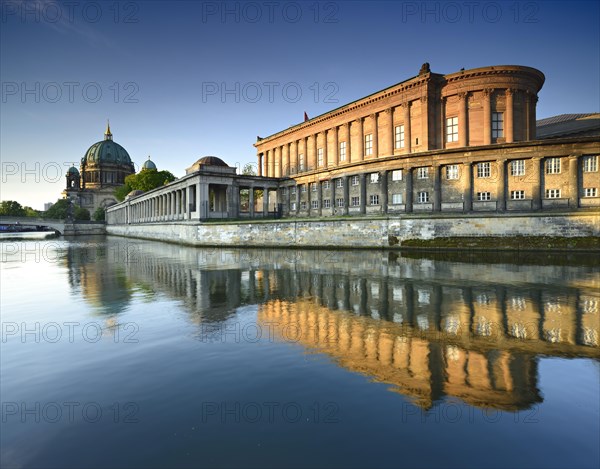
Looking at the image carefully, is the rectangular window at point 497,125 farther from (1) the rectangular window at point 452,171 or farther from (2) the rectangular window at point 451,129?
(1) the rectangular window at point 452,171

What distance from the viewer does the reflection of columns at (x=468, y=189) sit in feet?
116

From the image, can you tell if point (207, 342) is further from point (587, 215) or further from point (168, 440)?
point (587, 215)

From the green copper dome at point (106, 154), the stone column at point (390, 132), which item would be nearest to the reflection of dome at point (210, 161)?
the stone column at point (390, 132)

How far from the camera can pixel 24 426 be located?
189 inches

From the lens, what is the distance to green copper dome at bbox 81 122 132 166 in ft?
506

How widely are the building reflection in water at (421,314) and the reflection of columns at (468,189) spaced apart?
1712cm

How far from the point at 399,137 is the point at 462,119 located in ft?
24.4

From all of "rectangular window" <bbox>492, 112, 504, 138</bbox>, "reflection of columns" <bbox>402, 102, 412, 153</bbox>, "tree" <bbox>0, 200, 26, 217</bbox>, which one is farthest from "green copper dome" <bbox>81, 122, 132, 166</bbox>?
"rectangular window" <bbox>492, 112, 504, 138</bbox>

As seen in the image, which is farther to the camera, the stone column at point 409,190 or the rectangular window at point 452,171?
the stone column at point 409,190

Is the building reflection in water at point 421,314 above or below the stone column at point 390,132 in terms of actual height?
below

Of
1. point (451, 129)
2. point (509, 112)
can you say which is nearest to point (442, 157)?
point (451, 129)

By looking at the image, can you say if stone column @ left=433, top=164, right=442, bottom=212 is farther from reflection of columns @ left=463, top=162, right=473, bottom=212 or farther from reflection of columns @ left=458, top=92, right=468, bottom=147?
reflection of columns @ left=458, top=92, right=468, bottom=147

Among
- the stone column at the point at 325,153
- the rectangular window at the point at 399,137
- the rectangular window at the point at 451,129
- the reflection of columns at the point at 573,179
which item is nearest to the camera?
the reflection of columns at the point at 573,179

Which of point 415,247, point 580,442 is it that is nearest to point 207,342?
point 580,442
